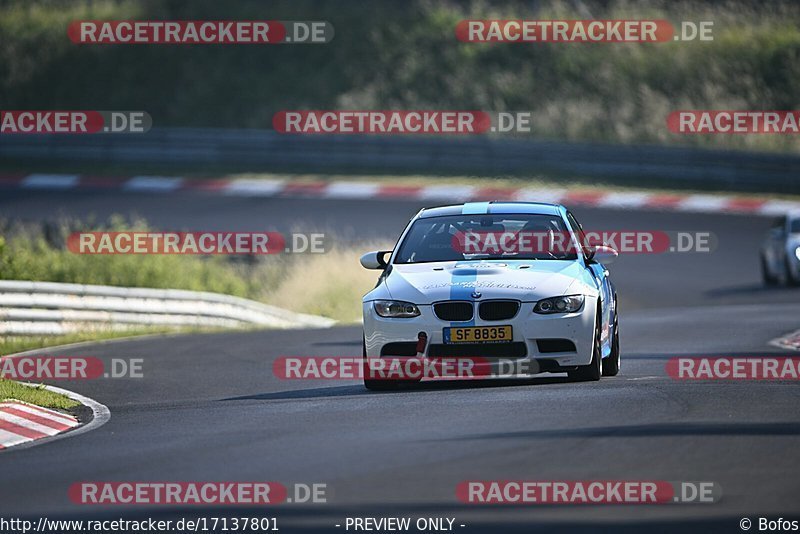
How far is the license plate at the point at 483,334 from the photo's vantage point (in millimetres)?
12391

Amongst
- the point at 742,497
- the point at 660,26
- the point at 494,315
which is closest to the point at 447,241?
the point at 494,315

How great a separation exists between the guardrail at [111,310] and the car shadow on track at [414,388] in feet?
25.4

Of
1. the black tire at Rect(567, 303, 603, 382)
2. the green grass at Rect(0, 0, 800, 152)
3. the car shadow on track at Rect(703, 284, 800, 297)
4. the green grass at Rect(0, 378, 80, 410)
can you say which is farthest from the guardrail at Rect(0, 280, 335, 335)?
the green grass at Rect(0, 0, 800, 152)

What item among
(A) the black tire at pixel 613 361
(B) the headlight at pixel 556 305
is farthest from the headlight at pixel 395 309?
(A) the black tire at pixel 613 361

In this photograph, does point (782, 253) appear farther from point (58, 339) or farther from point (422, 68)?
point (422, 68)

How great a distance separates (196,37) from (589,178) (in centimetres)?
1696

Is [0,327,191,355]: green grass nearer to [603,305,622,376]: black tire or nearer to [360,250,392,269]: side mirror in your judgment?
[360,250,392,269]: side mirror

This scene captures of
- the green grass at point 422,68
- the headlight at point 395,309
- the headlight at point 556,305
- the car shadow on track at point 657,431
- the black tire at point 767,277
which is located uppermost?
the green grass at point 422,68

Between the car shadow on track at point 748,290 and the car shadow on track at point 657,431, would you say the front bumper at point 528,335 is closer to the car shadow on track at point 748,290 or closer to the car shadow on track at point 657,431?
the car shadow on track at point 657,431

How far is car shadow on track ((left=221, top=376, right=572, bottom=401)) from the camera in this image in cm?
1299

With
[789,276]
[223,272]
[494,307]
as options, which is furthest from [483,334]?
[223,272]

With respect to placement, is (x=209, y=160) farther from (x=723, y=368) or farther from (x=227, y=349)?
(x=723, y=368)

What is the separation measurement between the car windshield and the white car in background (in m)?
13.6

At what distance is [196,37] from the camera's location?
4938cm
